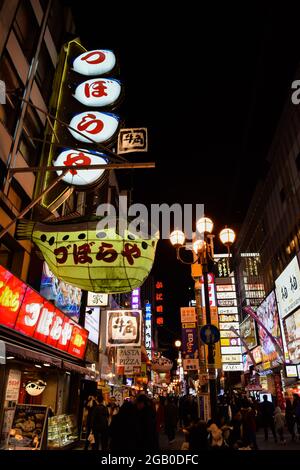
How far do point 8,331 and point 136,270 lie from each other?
13.0ft

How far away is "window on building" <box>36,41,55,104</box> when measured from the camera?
1508 cm

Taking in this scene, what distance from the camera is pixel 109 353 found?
3406cm

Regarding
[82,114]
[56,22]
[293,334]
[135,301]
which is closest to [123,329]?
[82,114]

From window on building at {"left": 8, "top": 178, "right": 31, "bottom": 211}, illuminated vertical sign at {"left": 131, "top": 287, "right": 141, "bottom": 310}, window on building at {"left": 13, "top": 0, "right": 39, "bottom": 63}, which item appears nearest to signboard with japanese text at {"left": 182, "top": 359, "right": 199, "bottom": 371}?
window on building at {"left": 8, "top": 178, "right": 31, "bottom": 211}

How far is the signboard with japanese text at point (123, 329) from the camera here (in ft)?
68.1

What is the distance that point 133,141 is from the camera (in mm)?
16906

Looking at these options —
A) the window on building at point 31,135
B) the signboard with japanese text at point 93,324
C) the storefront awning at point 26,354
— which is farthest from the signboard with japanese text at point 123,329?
the window on building at point 31,135

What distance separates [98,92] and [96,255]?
24.8 feet

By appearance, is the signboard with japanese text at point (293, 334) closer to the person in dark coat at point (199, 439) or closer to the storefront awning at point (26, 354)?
the storefront awning at point (26, 354)

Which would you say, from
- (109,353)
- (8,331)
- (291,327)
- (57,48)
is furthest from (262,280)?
(8,331)

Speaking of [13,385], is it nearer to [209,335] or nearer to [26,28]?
[209,335]

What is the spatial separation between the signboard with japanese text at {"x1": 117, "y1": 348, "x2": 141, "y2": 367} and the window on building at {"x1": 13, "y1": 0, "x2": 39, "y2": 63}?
15.5m

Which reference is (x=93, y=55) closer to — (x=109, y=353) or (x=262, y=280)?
(x=109, y=353)

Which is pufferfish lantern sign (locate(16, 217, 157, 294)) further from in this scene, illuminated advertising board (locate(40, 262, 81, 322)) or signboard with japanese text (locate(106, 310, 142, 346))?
signboard with japanese text (locate(106, 310, 142, 346))
